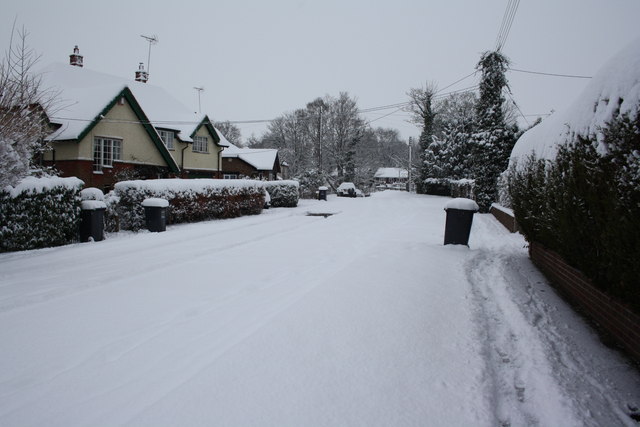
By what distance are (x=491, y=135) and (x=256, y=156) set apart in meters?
28.9

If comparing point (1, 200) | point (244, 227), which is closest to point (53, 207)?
point (1, 200)

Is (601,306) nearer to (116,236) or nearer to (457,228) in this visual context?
(457,228)

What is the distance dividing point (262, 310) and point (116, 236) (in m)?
8.21

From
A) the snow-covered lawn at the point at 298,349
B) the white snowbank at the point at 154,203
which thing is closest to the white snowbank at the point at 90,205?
the white snowbank at the point at 154,203

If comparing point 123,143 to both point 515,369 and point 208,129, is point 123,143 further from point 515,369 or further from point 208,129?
point 515,369

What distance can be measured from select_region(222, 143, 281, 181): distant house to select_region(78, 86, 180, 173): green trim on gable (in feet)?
51.0

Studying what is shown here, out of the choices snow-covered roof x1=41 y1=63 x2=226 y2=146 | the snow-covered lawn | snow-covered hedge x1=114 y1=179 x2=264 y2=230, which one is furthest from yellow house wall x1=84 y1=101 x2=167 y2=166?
the snow-covered lawn

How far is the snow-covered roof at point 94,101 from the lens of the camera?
19.5m

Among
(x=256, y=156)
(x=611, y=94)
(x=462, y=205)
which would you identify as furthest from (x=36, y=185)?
(x=256, y=156)

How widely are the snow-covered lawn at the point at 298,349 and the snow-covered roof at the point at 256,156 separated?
3589 cm

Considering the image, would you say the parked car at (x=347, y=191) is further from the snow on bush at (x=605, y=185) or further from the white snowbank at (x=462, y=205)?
the snow on bush at (x=605, y=185)

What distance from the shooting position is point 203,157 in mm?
29078

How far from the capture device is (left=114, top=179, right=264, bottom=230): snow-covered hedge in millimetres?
11586

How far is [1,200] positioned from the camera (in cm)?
781
